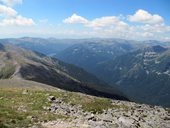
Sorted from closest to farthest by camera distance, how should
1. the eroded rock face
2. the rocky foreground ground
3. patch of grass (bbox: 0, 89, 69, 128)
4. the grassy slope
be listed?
patch of grass (bbox: 0, 89, 69, 128), the grassy slope, the rocky foreground ground, the eroded rock face

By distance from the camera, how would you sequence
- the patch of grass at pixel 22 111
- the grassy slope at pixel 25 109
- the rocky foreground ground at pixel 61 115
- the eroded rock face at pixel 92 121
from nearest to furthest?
1. the patch of grass at pixel 22 111
2. the grassy slope at pixel 25 109
3. the rocky foreground ground at pixel 61 115
4. the eroded rock face at pixel 92 121

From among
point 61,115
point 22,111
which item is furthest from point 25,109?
point 61,115

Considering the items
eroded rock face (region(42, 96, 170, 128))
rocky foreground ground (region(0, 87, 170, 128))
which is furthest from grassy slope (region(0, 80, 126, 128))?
eroded rock face (region(42, 96, 170, 128))

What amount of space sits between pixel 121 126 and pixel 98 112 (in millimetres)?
10938

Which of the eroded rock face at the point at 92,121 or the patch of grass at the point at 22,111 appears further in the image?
the eroded rock face at the point at 92,121

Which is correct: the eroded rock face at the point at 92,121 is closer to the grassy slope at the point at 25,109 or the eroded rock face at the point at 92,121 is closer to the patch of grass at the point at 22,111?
the grassy slope at the point at 25,109

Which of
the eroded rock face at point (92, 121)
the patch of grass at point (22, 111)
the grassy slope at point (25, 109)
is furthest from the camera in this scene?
the eroded rock face at point (92, 121)

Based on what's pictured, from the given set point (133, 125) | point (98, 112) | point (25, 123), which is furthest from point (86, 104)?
point (25, 123)

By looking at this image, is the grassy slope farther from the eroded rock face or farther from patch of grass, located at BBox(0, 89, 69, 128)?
the eroded rock face

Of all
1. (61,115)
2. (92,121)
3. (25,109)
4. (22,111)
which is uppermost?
(92,121)

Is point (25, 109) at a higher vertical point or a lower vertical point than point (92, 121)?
lower

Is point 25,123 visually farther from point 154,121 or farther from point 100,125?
point 154,121

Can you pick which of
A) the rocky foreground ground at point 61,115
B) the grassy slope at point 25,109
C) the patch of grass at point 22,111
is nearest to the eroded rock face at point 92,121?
the rocky foreground ground at point 61,115

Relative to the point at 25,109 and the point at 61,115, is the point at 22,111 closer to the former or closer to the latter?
the point at 25,109
